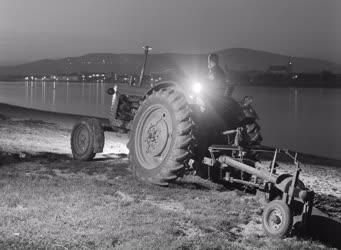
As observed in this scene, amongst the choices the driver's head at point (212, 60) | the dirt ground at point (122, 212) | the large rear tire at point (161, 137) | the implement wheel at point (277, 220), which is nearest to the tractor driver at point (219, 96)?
the driver's head at point (212, 60)

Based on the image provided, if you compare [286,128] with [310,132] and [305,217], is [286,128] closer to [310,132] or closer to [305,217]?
[310,132]

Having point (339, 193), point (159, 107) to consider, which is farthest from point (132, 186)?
point (339, 193)

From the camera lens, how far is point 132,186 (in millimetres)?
8984

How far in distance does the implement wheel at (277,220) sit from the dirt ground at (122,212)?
130mm

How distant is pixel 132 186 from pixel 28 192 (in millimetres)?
2053

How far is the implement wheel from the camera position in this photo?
244 inches

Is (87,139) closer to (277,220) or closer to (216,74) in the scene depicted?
(216,74)

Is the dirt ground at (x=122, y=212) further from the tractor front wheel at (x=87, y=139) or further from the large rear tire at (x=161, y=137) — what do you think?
the large rear tire at (x=161, y=137)

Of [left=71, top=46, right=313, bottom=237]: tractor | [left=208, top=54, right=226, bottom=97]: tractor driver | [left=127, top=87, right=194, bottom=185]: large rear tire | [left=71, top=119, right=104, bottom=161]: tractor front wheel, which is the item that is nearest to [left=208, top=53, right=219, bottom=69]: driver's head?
[left=208, top=54, right=226, bottom=97]: tractor driver

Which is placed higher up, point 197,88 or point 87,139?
point 197,88

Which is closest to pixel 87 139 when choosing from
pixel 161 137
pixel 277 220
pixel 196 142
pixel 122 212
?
pixel 161 137

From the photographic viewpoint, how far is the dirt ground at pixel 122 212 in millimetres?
5961

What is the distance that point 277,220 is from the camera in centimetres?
643

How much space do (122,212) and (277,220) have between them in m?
2.47
